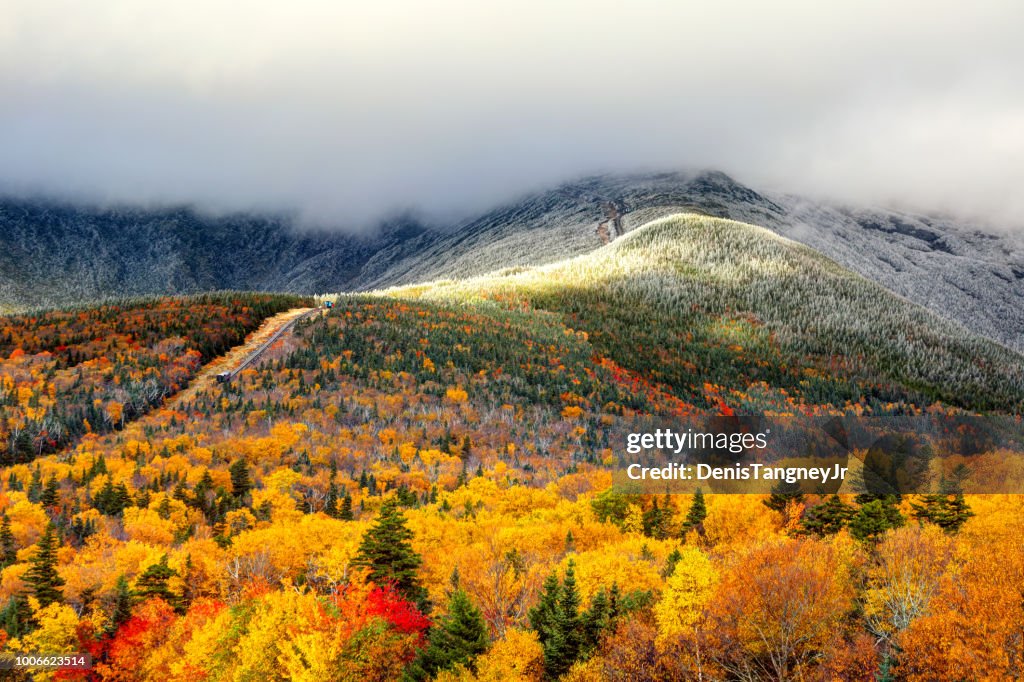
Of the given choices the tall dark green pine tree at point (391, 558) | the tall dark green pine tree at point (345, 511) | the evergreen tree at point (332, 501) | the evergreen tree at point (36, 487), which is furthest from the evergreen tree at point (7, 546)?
the tall dark green pine tree at point (391, 558)

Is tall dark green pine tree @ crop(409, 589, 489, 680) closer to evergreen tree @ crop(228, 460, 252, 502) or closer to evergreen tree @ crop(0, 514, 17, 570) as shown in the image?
evergreen tree @ crop(228, 460, 252, 502)

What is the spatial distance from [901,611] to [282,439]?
6904cm

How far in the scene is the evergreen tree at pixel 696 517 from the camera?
261 feet

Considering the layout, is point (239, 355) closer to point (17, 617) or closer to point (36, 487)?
point (36, 487)

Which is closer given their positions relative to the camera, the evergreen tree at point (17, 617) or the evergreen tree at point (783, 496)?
the evergreen tree at point (17, 617)

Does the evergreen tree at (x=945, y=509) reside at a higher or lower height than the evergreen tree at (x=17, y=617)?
lower

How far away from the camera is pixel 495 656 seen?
50375 mm

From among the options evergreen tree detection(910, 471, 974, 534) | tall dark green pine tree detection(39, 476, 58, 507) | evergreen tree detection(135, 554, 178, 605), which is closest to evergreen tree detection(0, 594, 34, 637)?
evergreen tree detection(135, 554, 178, 605)

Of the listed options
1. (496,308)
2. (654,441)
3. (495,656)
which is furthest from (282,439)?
(496,308)

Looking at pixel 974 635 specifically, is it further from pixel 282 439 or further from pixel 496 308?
pixel 496 308

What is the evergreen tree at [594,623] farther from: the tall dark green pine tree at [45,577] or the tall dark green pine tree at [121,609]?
the tall dark green pine tree at [45,577]

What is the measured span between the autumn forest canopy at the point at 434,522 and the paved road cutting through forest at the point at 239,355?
1005 mm

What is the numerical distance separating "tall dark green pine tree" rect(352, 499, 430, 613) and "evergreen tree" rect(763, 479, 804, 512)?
4701 centimetres

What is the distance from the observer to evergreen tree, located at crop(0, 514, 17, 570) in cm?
6334
